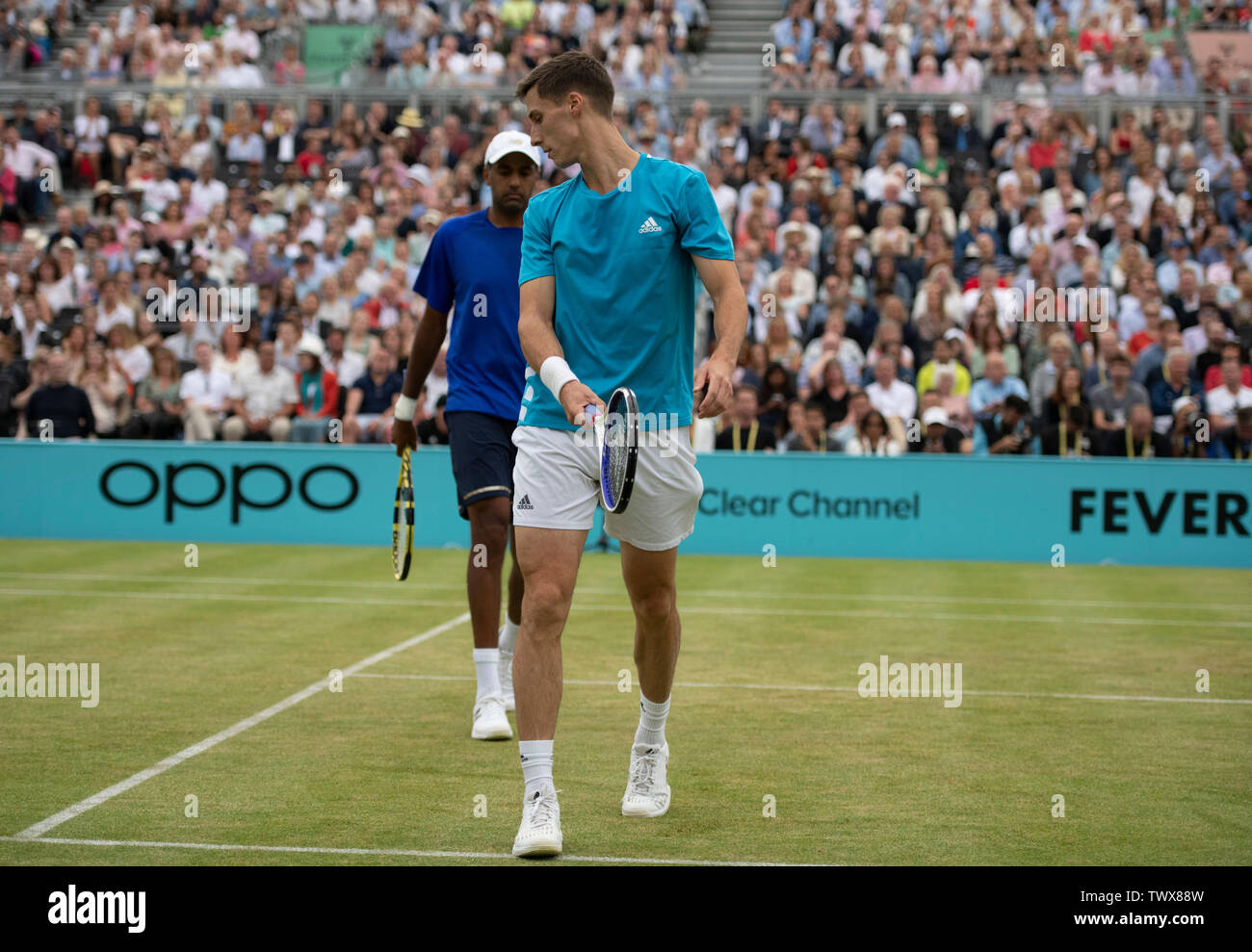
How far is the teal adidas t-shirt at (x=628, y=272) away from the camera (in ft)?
17.5

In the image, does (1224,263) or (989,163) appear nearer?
(1224,263)

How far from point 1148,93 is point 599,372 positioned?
19593mm

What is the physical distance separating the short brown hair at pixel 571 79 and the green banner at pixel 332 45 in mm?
23483

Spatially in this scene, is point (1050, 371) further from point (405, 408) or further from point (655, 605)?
point (655, 605)

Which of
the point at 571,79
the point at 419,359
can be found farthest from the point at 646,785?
the point at 419,359

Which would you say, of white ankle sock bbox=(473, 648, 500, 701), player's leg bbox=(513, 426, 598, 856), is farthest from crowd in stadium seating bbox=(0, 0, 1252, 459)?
player's leg bbox=(513, 426, 598, 856)

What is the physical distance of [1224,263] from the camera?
1944 centimetres

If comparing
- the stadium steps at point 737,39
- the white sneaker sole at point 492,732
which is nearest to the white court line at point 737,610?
the white sneaker sole at point 492,732

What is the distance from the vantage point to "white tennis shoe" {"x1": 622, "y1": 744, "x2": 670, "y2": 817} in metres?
5.61

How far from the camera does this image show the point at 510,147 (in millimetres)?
7082

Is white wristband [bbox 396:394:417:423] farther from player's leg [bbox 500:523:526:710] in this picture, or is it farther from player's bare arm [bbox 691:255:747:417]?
player's bare arm [bbox 691:255:747:417]

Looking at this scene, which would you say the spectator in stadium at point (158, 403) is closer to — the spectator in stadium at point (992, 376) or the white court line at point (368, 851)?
the spectator in stadium at point (992, 376)
